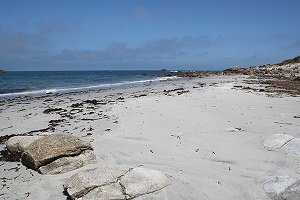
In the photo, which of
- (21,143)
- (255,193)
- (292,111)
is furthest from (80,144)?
(292,111)

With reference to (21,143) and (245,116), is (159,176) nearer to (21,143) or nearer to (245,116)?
(21,143)

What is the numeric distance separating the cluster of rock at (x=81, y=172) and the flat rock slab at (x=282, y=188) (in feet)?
5.49

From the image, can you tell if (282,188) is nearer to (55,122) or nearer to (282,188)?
(282,188)

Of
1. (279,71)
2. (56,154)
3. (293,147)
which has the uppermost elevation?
(56,154)

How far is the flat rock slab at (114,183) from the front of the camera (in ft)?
16.2

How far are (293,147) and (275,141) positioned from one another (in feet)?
1.87

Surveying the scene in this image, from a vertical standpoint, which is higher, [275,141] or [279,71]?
[275,141]

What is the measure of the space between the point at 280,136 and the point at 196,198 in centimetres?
356

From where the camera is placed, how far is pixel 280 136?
7586 millimetres

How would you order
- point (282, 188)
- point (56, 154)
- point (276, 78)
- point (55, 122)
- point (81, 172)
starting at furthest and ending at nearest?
1. point (276, 78)
2. point (55, 122)
3. point (56, 154)
4. point (81, 172)
5. point (282, 188)

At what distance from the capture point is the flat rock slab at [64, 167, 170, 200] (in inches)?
194

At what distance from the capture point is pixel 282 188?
5.05 metres

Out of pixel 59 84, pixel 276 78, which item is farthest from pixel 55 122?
pixel 59 84

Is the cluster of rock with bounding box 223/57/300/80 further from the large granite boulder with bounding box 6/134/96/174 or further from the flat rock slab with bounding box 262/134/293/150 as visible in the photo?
the large granite boulder with bounding box 6/134/96/174
